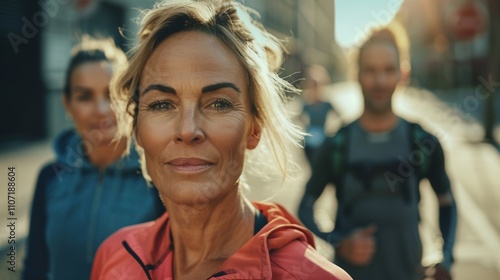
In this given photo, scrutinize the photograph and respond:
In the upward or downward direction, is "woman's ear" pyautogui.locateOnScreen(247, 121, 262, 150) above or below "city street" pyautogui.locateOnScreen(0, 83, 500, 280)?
above

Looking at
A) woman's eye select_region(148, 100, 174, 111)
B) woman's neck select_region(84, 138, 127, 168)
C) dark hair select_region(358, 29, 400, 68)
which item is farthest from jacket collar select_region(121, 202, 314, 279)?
dark hair select_region(358, 29, 400, 68)

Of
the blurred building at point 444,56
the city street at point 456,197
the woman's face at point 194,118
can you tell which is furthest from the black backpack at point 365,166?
the blurred building at point 444,56

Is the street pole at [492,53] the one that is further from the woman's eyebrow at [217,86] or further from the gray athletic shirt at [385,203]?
the woman's eyebrow at [217,86]

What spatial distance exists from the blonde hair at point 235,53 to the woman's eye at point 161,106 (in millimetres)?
164

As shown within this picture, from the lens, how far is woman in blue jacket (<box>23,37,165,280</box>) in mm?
Result: 2707

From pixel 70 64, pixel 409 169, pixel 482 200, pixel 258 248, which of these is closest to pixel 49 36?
pixel 482 200

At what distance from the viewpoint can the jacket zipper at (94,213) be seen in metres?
2.68

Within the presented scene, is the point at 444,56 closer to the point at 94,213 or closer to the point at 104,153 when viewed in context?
the point at 104,153

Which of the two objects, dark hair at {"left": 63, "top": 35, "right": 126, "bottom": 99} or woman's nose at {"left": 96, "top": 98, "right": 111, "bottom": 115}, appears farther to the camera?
dark hair at {"left": 63, "top": 35, "right": 126, "bottom": 99}

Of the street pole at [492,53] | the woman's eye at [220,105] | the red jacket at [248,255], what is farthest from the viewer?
the street pole at [492,53]

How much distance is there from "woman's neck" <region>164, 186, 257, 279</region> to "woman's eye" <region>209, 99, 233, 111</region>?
0.28m

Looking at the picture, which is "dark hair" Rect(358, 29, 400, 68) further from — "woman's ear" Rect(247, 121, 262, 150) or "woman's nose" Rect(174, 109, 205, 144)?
"woman's nose" Rect(174, 109, 205, 144)

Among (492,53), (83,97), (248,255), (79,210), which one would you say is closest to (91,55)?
(83,97)

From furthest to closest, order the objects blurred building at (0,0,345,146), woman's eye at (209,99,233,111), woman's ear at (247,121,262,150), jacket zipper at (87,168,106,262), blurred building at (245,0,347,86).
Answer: blurred building at (0,0,345,146), blurred building at (245,0,347,86), jacket zipper at (87,168,106,262), woman's ear at (247,121,262,150), woman's eye at (209,99,233,111)
